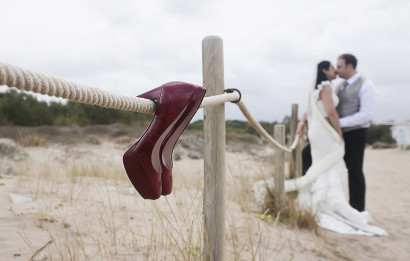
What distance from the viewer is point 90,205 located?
3133 millimetres

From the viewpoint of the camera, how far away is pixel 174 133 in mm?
1163

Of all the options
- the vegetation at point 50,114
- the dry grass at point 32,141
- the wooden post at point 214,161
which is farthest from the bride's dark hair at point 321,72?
the dry grass at point 32,141

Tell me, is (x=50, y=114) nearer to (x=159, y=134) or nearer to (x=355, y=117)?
(x=355, y=117)

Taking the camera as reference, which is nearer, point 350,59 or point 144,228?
point 144,228

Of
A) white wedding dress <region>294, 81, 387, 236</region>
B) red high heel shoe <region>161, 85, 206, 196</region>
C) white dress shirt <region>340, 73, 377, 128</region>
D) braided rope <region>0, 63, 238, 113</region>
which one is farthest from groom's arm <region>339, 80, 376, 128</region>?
braided rope <region>0, 63, 238, 113</region>

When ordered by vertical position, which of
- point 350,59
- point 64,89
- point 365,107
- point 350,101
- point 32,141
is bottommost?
point 32,141

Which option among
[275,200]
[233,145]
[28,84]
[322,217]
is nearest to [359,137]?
[322,217]

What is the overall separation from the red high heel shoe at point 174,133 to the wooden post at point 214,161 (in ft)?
1.71

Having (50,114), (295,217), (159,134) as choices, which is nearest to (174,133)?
(159,134)

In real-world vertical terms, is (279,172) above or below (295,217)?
above

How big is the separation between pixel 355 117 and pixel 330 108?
0.34 m

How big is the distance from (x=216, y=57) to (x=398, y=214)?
15.6ft

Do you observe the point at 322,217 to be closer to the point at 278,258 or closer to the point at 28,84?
the point at 278,258

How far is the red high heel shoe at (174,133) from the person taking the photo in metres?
1.13
